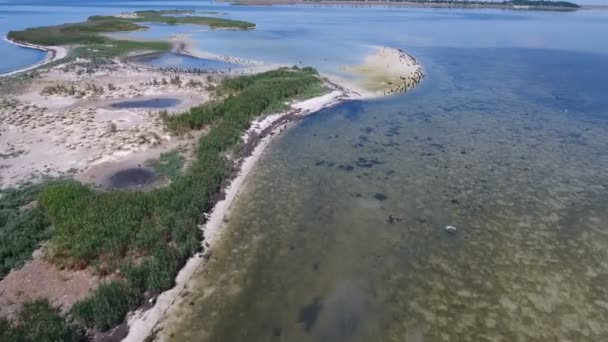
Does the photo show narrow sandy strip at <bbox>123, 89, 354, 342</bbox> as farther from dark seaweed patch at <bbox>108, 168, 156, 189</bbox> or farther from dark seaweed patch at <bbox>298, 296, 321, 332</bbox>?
dark seaweed patch at <bbox>108, 168, 156, 189</bbox>

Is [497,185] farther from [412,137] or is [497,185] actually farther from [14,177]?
[14,177]

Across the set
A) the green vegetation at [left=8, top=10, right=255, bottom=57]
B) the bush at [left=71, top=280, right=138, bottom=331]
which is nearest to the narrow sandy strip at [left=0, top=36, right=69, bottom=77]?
the green vegetation at [left=8, top=10, right=255, bottom=57]

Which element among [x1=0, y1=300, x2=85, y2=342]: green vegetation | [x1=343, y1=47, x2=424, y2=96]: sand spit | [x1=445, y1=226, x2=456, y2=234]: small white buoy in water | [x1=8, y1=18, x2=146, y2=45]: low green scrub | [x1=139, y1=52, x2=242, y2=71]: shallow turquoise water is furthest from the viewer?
[x1=8, y1=18, x2=146, y2=45]: low green scrub

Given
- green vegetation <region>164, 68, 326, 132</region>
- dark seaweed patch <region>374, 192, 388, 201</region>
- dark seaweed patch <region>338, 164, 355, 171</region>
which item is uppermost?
green vegetation <region>164, 68, 326, 132</region>

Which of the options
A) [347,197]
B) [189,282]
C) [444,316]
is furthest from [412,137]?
[189,282]

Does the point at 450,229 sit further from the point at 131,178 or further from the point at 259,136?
the point at 131,178

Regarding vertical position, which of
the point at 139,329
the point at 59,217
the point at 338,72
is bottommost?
the point at 139,329

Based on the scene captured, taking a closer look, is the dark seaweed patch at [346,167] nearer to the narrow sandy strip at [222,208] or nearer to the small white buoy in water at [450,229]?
the narrow sandy strip at [222,208]
